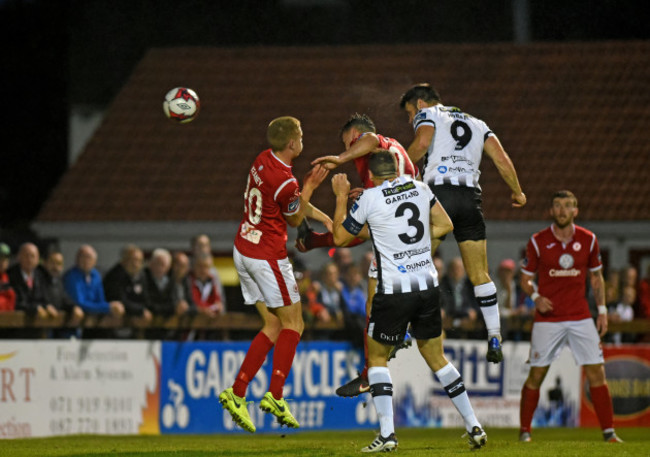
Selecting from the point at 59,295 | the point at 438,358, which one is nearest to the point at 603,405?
the point at 438,358

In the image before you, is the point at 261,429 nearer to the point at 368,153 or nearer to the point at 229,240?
the point at 368,153

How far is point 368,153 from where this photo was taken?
449 inches

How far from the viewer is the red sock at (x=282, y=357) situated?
11281 mm

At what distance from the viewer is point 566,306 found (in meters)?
14.4

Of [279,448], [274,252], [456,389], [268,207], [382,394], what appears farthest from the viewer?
[279,448]

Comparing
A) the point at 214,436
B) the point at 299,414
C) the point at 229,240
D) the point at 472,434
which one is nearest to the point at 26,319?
the point at 214,436

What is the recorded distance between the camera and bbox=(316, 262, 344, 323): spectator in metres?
17.7

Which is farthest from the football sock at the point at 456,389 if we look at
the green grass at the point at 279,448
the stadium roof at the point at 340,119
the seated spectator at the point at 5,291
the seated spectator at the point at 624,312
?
the stadium roof at the point at 340,119

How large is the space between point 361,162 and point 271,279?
4.86ft

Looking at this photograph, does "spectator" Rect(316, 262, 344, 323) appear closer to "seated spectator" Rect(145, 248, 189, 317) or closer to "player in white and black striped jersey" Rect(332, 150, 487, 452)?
"seated spectator" Rect(145, 248, 189, 317)

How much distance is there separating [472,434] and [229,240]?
1548 cm

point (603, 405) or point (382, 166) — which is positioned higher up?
point (382, 166)

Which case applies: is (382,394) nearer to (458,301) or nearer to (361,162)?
(361,162)

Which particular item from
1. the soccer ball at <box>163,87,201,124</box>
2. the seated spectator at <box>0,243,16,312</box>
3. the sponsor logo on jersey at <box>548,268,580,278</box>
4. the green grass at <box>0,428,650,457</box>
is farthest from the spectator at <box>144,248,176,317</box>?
the sponsor logo on jersey at <box>548,268,580,278</box>
